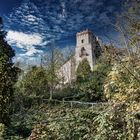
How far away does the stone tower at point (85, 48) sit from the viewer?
61.8 meters

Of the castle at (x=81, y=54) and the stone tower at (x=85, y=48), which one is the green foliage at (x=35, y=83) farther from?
the stone tower at (x=85, y=48)

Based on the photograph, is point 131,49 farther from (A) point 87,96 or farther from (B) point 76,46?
(B) point 76,46

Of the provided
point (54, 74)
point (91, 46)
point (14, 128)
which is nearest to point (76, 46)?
point (91, 46)

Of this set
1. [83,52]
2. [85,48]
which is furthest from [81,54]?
[85,48]

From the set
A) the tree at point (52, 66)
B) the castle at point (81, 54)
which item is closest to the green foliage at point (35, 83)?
the tree at point (52, 66)

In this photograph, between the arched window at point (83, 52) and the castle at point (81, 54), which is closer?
the castle at point (81, 54)

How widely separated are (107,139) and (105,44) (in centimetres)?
338

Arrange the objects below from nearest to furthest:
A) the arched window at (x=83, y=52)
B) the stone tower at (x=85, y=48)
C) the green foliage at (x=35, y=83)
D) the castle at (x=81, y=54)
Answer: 1. the green foliage at (x=35, y=83)
2. the castle at (x=81, y=54)
3. the stone tower at (x=85, y=48)
4. the arched window at (x=83, y=52)

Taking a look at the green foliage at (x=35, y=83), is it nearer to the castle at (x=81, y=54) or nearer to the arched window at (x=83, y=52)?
the castle at (x=81, y=54)

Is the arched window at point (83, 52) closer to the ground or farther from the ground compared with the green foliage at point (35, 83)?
farther from the ground

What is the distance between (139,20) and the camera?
11242 millimetres

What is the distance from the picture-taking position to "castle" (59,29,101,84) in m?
61.6

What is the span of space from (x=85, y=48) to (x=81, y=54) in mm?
1631

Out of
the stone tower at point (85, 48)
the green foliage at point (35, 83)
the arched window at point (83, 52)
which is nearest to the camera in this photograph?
the green foliage at point (35, 83)
